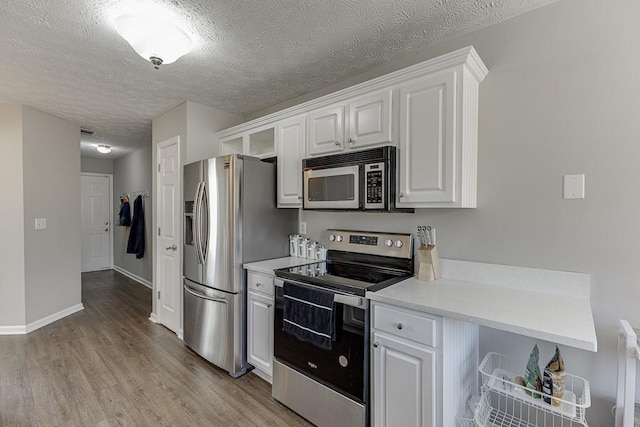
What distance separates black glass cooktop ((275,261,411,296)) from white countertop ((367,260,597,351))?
0.07m

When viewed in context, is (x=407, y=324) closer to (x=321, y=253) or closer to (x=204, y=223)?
(x=321, y=253)

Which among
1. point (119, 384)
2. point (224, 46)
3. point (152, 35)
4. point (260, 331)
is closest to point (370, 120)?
point (224, 46)

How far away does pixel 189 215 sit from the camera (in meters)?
2.87

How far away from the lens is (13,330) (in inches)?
132

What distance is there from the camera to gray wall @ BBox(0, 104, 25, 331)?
3.38 m

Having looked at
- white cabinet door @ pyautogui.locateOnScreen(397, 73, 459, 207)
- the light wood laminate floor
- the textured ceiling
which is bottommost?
the light wood laminate floor

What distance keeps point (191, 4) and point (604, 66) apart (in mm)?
2150

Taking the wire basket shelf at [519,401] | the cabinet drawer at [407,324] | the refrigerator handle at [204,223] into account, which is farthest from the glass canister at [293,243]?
the wire basket shelf at [519,401]

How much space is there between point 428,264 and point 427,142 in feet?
2.45

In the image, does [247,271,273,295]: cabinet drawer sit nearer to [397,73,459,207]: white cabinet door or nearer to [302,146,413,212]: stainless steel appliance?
[302,146,413,212]: stainless steel appliance

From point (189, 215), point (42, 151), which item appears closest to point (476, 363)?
point (189, 215)

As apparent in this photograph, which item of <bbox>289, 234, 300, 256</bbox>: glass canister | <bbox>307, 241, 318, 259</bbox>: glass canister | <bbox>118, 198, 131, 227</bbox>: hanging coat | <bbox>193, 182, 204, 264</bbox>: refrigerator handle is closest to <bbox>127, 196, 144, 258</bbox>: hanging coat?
<bbox>118, 198, 131, 227</bbox>: hanging coat

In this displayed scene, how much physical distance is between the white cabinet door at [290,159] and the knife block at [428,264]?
1034 mm

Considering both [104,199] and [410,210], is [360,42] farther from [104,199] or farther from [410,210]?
[104,199]
